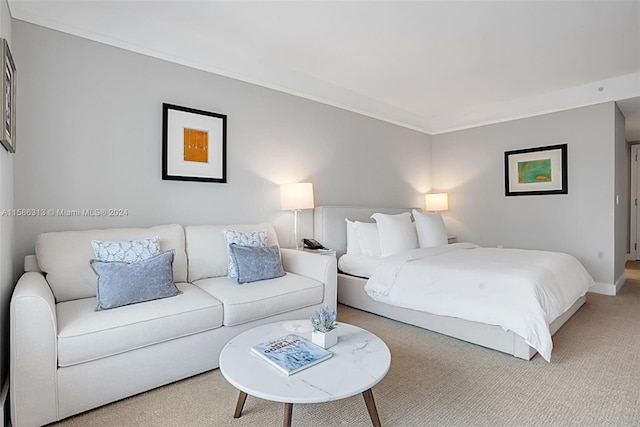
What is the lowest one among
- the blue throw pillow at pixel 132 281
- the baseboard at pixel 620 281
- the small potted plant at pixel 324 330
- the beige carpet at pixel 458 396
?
the beige carpet at pixel 458 396

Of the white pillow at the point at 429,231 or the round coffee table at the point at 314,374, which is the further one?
the white pillow at the point at 429,231

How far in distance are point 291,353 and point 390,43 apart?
2791 mm

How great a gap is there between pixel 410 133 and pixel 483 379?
13.3ft

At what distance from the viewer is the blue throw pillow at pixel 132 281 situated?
202cm

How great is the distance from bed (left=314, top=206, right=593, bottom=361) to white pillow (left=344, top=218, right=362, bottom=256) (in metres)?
0.10

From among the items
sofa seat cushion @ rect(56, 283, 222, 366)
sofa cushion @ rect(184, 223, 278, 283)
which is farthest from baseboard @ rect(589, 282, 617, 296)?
sofa seat cushion @ rect(56, 283, 222, 366)

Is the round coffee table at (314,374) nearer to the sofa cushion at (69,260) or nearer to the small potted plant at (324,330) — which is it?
the small potted plant at (324,330)

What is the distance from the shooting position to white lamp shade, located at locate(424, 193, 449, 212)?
555 centimetres

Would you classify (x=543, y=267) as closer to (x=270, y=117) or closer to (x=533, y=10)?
(x=533, y=10)

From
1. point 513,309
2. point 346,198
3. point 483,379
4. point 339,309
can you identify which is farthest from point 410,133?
point 483,379

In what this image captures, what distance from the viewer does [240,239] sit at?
9.56 feet

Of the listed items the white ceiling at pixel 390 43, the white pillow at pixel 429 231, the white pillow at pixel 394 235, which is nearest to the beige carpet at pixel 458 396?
the white pillow at pixel 394 235

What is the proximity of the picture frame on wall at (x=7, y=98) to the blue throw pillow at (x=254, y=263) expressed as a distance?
149 cm

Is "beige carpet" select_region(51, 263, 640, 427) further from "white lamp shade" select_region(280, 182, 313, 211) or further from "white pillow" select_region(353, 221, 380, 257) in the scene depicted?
"white lamp shade" select_region(280, 182, 313, 211)
